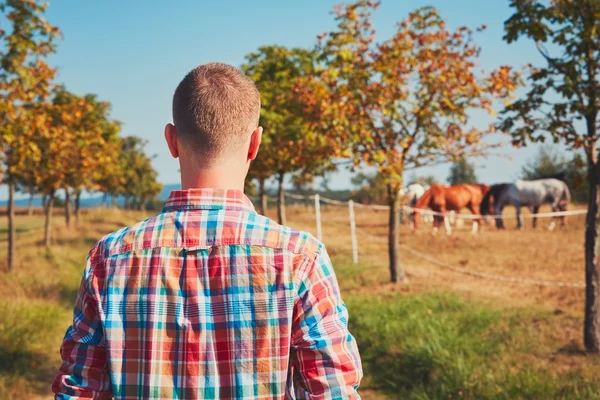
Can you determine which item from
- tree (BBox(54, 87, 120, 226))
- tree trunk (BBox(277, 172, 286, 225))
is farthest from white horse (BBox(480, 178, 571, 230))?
tree (BBox(54, 87, 120, 226))

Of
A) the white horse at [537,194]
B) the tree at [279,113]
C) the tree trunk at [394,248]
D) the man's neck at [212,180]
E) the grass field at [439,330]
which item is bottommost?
the grass field at [439,330]

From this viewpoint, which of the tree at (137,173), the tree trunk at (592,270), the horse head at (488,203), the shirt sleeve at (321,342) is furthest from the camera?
the tree at (137,173)

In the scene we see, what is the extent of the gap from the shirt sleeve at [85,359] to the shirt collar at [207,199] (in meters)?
0.34

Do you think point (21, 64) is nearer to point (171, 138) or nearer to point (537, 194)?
point (171, 138)

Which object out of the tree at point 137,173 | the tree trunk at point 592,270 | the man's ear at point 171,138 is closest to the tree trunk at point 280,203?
the tree trunk at point 592,270

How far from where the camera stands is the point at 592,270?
6.93 metres

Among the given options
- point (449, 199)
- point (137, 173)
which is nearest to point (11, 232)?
point (449, 199)

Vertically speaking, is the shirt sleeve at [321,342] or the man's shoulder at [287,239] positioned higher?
the man's shoulder at [287,239]

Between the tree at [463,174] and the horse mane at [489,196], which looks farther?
the tree at [463,174]

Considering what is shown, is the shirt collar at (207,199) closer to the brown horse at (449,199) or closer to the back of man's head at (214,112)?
the back of man's head at (214,112)

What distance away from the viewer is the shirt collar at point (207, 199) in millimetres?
1685

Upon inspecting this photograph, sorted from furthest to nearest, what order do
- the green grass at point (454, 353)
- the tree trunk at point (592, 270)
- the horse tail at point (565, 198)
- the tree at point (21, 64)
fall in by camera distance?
the horse tail at point (565, 198)
the tree at point (21, 64)
the tree trunk at point (592, 270)
the green grass at point (454, 353)

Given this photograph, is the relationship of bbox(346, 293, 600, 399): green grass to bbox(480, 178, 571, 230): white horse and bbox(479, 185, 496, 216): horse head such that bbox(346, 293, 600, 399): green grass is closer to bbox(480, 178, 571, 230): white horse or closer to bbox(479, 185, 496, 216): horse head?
bbox(480, 178, 571, 230): white horse

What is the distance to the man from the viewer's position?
5.24ft
